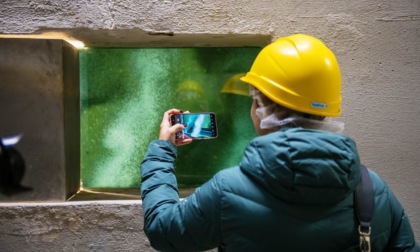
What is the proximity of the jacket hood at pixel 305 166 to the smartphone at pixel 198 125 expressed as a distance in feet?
2.69

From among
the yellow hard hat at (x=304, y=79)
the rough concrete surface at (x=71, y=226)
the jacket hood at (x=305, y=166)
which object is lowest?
the rough concrete surface at (x=71, y=226)

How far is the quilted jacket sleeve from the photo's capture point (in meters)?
1.18

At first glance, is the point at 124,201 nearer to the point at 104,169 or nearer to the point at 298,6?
the point at 104,169

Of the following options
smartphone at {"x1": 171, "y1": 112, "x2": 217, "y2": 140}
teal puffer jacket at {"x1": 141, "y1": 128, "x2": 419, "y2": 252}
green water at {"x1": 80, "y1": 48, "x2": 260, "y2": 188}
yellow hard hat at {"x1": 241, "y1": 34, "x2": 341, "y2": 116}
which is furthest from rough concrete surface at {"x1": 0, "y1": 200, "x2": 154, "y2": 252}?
yellow hard hat at {"x1": 241, "y1": 34, "x2": 341, "y2": 116}

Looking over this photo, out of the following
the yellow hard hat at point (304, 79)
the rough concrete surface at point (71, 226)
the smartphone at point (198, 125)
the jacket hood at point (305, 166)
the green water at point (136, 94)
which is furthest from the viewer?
the green water at point (136, 94)

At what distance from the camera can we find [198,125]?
203 cm

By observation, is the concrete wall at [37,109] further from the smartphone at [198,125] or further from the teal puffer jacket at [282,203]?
the teal puffer jacket at [282,203]

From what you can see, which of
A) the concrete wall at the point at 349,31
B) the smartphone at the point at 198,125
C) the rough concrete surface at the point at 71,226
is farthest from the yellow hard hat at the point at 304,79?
the rough concrete surface at the point at 71,226

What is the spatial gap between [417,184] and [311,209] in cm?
191

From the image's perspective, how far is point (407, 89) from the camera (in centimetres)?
263

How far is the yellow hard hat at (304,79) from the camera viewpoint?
1.33 meters

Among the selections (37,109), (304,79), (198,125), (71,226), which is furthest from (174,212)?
(37,109)

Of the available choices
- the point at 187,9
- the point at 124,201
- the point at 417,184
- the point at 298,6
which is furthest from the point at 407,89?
the point at 124,201

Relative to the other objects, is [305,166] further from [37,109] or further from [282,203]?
[37,109]
